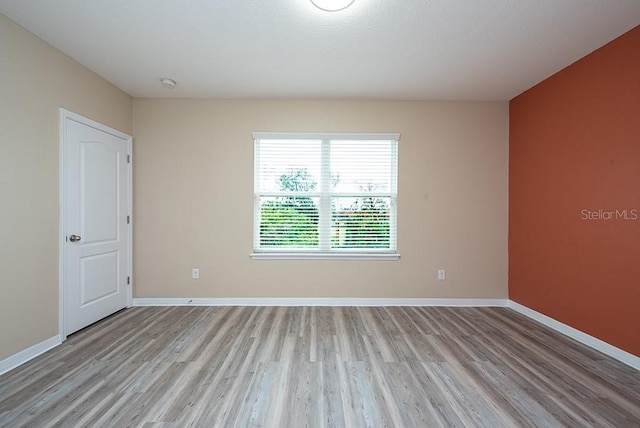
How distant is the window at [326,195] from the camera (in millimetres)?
→ 3645

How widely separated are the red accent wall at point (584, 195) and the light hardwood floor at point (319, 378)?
0.44 m

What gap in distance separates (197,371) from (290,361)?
73cm

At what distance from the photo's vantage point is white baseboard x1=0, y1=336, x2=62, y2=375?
6.90 ft

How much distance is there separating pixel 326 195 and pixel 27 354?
323 cm

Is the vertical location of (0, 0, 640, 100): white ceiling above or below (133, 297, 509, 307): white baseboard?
above

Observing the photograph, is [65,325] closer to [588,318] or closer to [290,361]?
[290,361]

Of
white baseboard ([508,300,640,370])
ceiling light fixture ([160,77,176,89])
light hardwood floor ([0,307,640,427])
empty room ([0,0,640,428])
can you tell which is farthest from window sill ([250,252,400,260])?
ceiling light fixture ([160,77,176,89])

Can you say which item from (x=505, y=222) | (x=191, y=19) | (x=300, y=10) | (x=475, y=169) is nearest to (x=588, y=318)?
(x=505, y=222)

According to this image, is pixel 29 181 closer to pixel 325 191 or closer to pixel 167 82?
pixel 167 82

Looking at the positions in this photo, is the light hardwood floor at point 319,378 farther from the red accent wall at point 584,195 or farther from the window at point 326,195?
the window at point 326,195

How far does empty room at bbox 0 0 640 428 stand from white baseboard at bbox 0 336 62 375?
0.05 ft

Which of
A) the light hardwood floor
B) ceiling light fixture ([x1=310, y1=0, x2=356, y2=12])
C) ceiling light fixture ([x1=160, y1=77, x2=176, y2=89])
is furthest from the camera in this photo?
ceiling light fixture ([x1=160, y1=77, x2=176, y2=89])

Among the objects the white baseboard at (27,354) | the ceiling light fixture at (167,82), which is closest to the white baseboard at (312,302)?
the white baseboard at (27,354)

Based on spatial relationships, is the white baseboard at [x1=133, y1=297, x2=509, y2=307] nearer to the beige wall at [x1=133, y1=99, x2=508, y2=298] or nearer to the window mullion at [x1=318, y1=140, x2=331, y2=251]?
the beige wall at [x1=133, y1=99, x2=508, y2=298]
